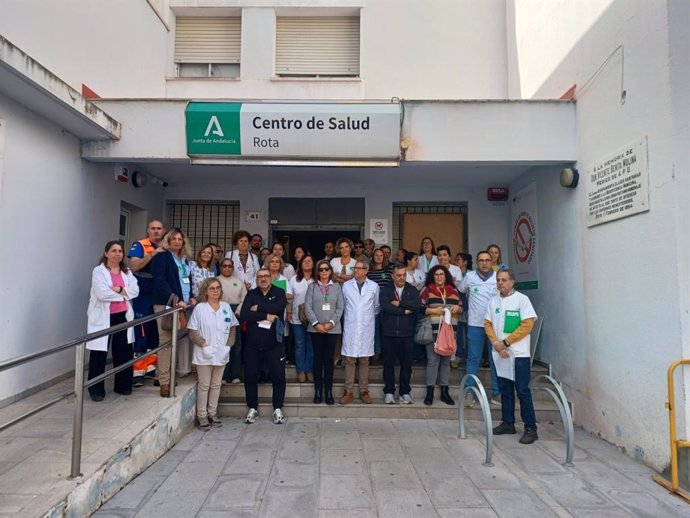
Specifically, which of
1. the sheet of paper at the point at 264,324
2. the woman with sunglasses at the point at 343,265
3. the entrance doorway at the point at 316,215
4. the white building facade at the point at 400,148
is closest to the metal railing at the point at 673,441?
the white building facade at the point at 400,148

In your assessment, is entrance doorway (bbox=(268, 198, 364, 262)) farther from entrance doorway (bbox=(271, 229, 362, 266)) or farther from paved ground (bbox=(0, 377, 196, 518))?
paved ground (bbox=(0, 377, 196, 518))

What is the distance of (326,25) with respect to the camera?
28.4ft

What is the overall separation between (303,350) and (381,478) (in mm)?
2194

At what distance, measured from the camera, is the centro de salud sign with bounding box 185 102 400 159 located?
5609 millimetres

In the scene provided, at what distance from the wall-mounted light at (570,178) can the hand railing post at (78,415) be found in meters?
5.46

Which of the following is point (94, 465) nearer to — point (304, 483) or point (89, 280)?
point (304, 483)

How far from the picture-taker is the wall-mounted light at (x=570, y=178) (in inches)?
211

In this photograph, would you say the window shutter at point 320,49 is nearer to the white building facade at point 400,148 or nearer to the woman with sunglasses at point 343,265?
the white building facade at point 400,148

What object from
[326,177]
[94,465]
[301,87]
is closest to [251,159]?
[326,177]

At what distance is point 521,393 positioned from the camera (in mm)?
4559

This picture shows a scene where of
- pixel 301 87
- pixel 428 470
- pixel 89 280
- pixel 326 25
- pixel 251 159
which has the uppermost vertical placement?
pixel 326 25

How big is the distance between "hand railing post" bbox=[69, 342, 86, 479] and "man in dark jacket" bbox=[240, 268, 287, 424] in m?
1.90

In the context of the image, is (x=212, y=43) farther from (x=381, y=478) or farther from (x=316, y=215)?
(x=381, y=478)

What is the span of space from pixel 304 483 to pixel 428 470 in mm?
1130
